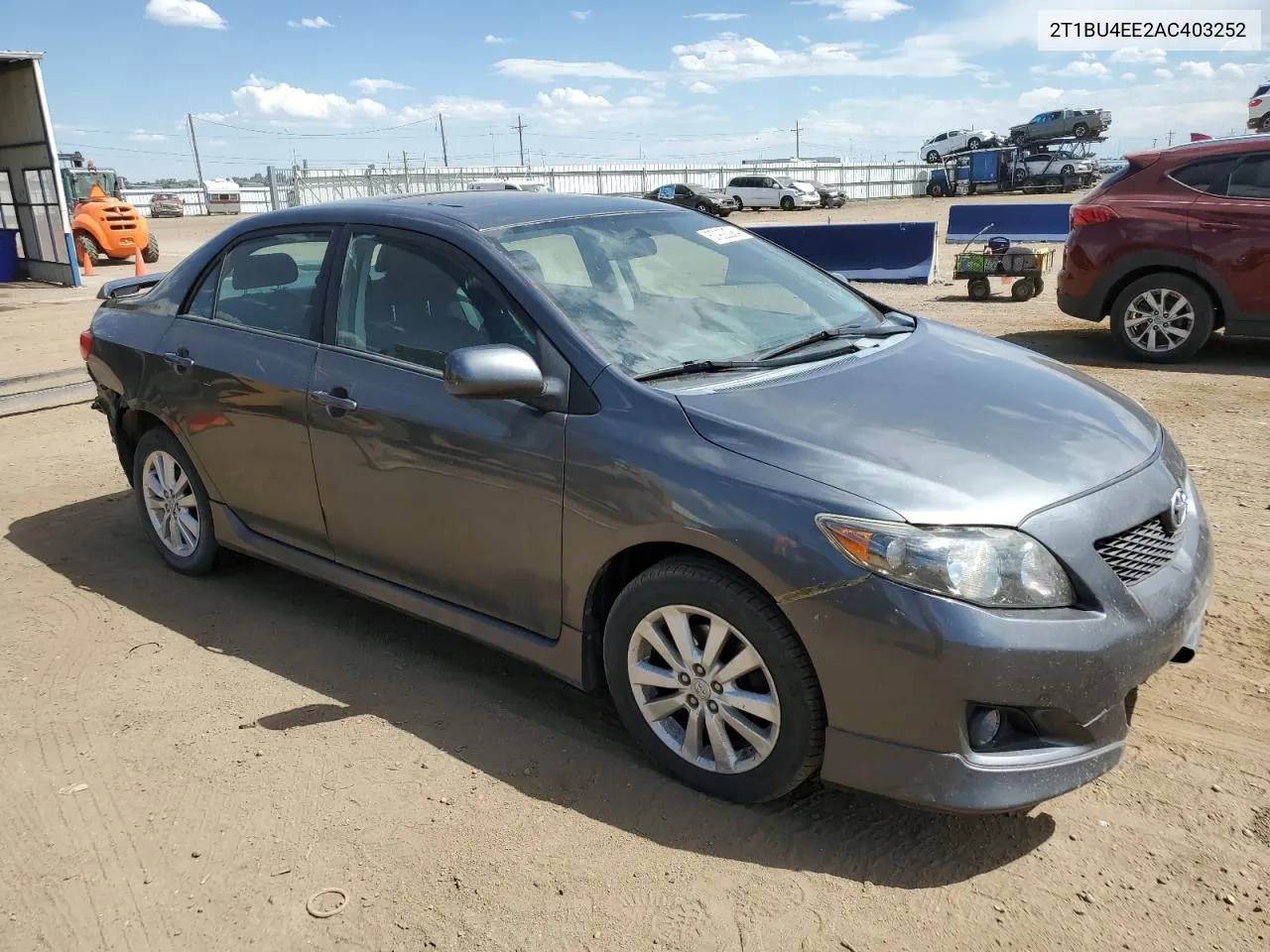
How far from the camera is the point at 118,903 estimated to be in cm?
273

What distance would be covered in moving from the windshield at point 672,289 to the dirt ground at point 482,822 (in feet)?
4.32

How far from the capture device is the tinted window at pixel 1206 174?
8.10 metres

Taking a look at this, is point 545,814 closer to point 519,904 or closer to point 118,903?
point 519,904

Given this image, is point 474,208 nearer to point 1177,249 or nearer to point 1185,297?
point 1177,249

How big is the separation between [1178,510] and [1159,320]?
20.7 ft

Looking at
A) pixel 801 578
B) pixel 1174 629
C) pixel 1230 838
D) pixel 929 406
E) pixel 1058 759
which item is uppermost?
pixel 929 406

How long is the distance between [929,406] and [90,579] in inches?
158

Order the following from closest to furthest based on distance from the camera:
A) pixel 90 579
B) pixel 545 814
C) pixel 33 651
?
pixel 545 814
pixel 33 651
pixel 90 579

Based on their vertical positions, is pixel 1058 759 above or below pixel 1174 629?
below

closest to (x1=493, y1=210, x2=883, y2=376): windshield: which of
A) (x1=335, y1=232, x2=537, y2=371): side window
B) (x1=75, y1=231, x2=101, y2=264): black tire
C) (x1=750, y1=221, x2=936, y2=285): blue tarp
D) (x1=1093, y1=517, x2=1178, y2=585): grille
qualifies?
(x1=335, y1=232, x2=537, y2=371): side window

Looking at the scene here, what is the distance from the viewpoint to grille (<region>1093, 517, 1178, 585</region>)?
8.86 feet

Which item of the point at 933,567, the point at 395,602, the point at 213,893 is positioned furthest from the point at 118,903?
the point at 933,567

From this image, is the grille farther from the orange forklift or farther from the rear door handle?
the orange forklift

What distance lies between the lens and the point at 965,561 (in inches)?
99.7
